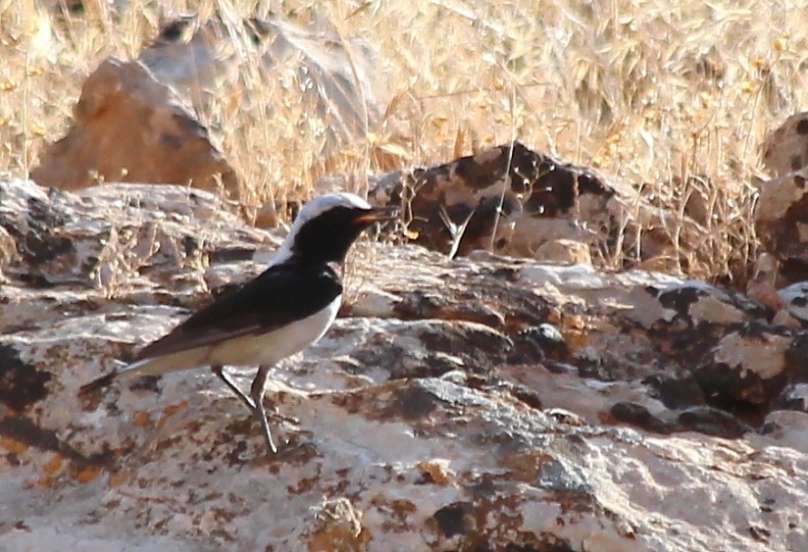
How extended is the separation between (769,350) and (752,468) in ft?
2.55

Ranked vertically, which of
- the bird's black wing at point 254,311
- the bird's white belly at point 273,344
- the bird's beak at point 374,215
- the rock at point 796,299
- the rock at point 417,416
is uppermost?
the bird's beak at point 374,215

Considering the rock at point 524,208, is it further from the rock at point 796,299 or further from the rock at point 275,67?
the rock at point 275,67

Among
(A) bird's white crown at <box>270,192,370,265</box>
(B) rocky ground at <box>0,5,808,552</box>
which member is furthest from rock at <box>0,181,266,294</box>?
(A) bird's white crown at <box>270,192,370,265</box>

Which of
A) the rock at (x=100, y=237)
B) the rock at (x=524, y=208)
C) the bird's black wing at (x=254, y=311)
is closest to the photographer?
the bird's black wing at (x=254, y=311)

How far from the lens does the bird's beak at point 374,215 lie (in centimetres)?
425

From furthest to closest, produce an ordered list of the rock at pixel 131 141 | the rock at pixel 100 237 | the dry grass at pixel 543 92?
the rock at pixel 131 141
the dry grass at pixel 543 92
the rock at pixel 100 237

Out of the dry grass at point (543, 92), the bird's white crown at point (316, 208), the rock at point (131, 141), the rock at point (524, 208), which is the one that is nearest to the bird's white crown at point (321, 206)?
the bird's white crown at point (316, 208)

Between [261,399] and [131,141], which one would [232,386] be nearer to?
[261,399]

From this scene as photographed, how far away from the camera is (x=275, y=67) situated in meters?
7.62

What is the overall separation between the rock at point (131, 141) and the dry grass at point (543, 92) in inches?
6.4

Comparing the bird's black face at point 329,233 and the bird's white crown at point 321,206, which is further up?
the bird's white crown at point 321,206

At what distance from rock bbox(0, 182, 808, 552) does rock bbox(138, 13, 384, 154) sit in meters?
2.57

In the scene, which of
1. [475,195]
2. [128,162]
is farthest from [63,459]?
[128,162]

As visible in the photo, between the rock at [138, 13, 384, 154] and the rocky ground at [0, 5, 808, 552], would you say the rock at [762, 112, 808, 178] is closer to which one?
the rocky ground at [0, 5, 808, 552]
